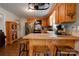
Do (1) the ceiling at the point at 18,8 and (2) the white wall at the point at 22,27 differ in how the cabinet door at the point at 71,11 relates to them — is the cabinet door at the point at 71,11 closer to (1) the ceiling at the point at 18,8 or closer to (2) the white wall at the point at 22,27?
(1) the ceiling at the point at 18,8

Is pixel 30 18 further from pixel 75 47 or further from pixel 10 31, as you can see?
pixel 75 47

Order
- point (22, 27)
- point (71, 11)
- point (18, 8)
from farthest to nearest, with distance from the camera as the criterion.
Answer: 1. point (22, 27)
2. point (18, 8)
3. point (71, 11)

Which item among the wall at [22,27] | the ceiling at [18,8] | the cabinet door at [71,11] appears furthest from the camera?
the wall at [22,27]

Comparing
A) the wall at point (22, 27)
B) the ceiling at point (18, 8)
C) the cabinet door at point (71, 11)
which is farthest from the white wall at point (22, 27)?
the cabinet door at point (71, 11)

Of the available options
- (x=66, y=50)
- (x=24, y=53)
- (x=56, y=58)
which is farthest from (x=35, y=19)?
(x=56, y=58)

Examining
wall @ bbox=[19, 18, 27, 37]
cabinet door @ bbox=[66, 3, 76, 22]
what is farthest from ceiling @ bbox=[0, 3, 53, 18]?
wall @ bbox=[19, 18, 27, 37]

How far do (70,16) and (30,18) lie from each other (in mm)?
6507

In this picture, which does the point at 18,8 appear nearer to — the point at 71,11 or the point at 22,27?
the point at 71,11

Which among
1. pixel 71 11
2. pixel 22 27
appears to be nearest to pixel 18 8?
pixel 71 11

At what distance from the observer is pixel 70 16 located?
8.72 ft

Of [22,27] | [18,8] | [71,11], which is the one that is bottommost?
[22,27]

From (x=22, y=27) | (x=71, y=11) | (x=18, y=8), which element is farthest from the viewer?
(x=22, y=27)

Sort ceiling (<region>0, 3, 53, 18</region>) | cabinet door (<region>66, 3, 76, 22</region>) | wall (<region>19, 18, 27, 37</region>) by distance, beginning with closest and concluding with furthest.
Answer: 1. cabinet door (<region>66, 3, 76, 22</region>)
2. ceiling (<region>0, 3, 53, 18</region>)
3. wall (<region>19, 18, 27, 37</region>)

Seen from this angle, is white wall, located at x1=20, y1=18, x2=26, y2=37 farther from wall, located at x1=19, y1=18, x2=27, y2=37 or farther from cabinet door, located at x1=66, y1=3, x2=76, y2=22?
cabinet door, located at x1=66, y1=3, x2=76, y2=22
